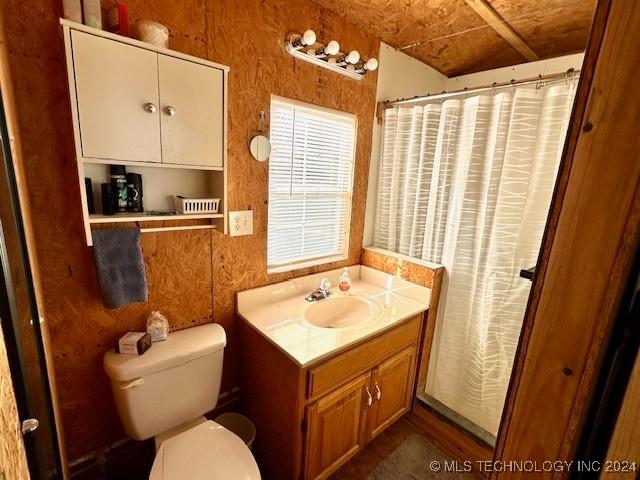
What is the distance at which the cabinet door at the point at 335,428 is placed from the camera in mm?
1328

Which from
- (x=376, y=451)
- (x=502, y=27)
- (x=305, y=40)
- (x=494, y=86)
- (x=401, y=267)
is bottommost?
(x=376, y=451)

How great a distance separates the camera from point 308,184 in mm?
1779

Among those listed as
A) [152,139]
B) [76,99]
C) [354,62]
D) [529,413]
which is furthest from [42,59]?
[529,413]

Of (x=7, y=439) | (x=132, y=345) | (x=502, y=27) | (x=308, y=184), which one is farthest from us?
(x=308, y=184)

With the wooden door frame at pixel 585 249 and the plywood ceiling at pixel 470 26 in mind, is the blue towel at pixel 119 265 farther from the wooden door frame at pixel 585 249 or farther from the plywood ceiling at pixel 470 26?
the plywood ceiling at pixel 470 26

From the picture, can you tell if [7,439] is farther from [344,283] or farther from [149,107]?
[344,283]

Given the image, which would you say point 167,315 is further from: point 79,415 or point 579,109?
point 579,109

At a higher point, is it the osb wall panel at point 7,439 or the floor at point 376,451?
the osb wall panel at point 7,439

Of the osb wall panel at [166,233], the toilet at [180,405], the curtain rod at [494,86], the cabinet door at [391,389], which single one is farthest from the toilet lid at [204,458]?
the curtain rod at [494,86]

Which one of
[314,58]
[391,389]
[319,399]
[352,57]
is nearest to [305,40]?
[314,58]

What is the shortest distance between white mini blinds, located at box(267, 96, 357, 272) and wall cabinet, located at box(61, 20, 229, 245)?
1.38 ft

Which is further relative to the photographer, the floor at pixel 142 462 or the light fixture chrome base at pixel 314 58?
the light fixture chrome base at pixel 314 58

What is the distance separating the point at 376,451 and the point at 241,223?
59.2 inches

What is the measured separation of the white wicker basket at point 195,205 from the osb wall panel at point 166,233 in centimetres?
17
